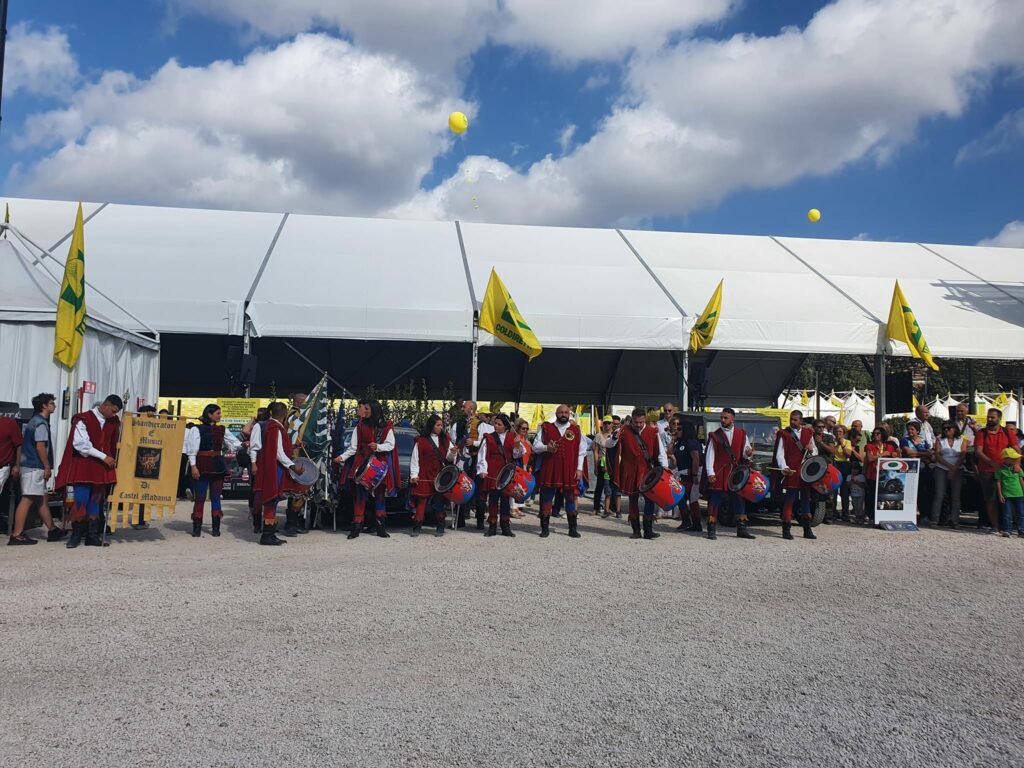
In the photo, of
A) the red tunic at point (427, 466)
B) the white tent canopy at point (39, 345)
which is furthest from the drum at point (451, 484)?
the white tent canopy at point (39, 345)

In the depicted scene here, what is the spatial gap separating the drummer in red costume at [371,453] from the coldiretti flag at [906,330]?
1423 cm

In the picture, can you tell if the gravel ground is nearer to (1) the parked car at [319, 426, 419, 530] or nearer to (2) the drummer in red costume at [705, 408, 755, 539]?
(1) the parked car at [319, 426, 419, 530]

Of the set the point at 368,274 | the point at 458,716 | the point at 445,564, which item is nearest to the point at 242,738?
the point at 458,716

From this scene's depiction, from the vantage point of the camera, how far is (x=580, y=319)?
18.9 meters

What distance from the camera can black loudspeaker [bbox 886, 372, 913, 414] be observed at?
2014 centimetres

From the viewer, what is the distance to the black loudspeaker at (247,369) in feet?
57.0

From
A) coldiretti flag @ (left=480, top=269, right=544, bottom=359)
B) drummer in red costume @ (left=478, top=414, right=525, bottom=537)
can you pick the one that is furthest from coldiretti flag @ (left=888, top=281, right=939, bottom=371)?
drummer in red costume @ (left=478, top=414, right=525, bottom=537)

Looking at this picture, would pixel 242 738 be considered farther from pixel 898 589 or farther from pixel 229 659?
pixel 898 589

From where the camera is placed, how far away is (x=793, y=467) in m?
11.0

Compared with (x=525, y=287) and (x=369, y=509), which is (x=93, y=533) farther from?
(x=525, y=287)

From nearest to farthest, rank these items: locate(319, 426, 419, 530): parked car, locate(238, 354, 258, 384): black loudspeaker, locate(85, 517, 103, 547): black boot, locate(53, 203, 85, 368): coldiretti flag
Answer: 1. locate(85, 517, 103, 547): black boot
2. locate(319, 426, 419, 530): parked car
3. locate(53, 203, 85, 368): coldiretti flag
4. locate(238, 354, 258, 384): black loudspeaker

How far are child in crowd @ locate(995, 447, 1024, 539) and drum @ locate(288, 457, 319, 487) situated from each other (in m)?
9.78

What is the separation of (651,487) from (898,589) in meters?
3.56

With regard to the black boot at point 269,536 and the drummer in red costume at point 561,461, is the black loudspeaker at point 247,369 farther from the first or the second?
the drummer in red costume at point 561,461
